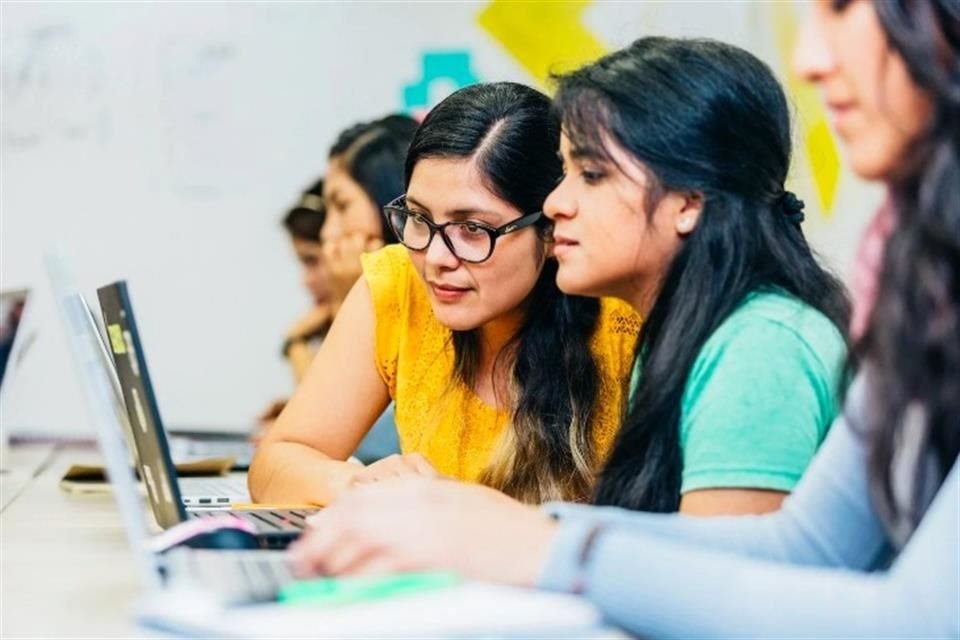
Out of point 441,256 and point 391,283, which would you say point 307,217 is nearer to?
point 391,283

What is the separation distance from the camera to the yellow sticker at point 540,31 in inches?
152

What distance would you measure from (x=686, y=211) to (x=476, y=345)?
1.96 feet

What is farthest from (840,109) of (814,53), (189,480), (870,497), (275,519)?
(189,480)

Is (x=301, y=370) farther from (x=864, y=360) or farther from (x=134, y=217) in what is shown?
(x=864, y=360)

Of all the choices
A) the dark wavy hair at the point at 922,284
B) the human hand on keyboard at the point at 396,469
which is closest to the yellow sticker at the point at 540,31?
the human hand on keyboard at the point at 396,469

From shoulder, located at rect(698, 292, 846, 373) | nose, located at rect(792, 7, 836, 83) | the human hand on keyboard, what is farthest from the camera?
the human hand on keyboard

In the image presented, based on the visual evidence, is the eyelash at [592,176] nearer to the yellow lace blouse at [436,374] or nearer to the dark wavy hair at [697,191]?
the dark wavy hair at [697,191]

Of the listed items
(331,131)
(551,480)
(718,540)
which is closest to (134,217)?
(331,131)

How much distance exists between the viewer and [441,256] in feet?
6.23

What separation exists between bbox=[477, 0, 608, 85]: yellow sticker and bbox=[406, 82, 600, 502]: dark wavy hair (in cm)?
190

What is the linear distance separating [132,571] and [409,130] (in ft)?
6.01

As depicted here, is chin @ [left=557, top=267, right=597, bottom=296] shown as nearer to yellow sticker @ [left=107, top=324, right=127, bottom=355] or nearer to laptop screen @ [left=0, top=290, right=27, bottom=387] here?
yellow sticker @ [left=107, top=324, right=127, bottom=355]

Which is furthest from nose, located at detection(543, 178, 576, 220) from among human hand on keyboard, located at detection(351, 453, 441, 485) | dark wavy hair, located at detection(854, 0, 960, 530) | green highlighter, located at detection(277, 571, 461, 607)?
green highlighter, located at detection(277, 571, 461, 607)

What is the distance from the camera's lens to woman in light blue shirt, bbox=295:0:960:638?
94cm
